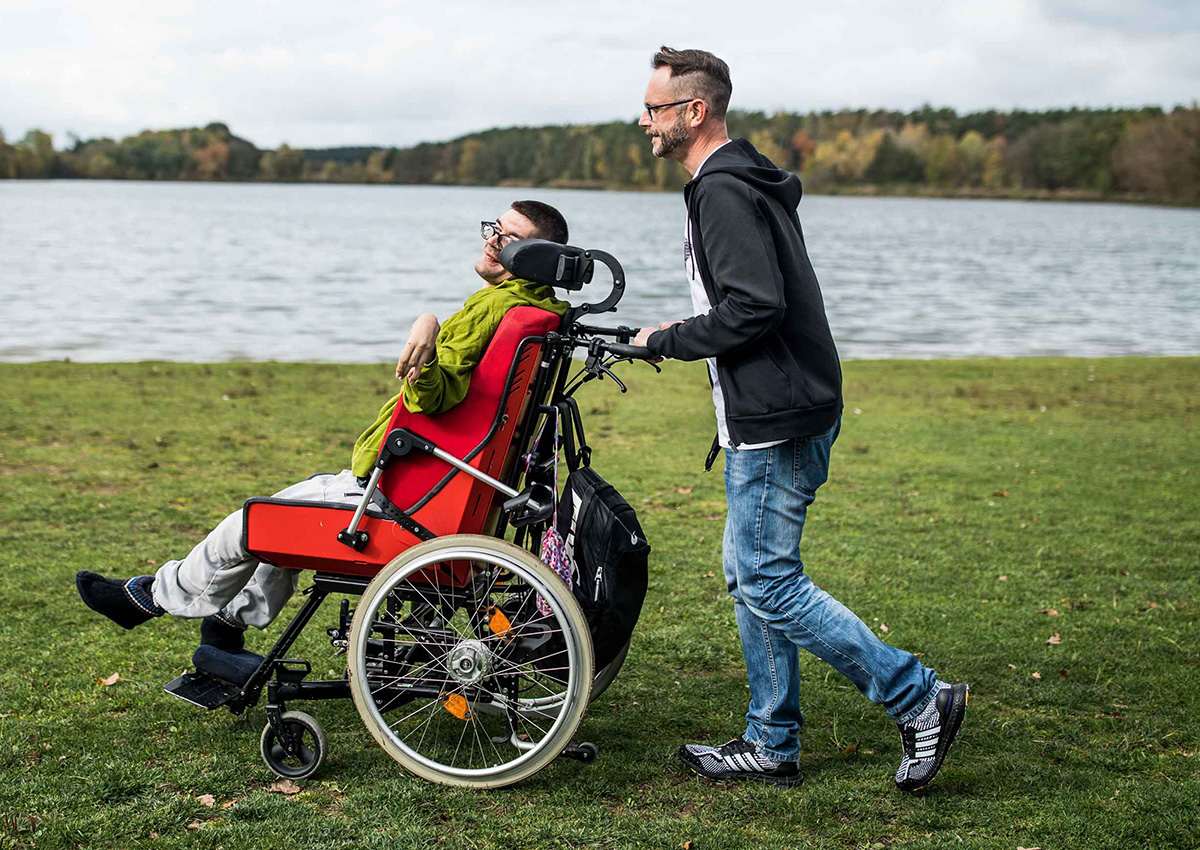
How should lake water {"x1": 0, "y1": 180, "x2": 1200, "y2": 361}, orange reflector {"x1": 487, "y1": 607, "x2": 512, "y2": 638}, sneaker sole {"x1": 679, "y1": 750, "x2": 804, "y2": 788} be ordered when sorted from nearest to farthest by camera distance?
orange reflector {"x1": 487, "y1": 607, "x2": 512, "y2": 638} < sneaker sole {"x1": 679, "y1": 750, "x2": 804, "y2": 788} < lake water {"x1": 0, "y1": 180, "x2": 1200, "y2": 361}

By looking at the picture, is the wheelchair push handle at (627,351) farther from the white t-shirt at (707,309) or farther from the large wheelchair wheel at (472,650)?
the large wheelchair wheel at (472,650)

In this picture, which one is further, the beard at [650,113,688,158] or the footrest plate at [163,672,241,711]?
the footrest plate at [163,672,241,711]

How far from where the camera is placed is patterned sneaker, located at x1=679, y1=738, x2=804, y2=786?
3.74m

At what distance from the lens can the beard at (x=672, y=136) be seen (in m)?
3.44

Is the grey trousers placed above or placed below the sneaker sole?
above

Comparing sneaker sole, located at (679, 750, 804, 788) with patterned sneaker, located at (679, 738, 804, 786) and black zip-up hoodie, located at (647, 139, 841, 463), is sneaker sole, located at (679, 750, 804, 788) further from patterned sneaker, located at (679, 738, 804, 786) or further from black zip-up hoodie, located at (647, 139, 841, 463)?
black zip-up hoodie, located at (647, 139, 841, 463)

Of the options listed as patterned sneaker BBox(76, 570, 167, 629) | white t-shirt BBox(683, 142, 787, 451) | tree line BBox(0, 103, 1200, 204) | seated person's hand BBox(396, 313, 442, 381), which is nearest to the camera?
seated person's hand BBox(396, 313, 442, 381)

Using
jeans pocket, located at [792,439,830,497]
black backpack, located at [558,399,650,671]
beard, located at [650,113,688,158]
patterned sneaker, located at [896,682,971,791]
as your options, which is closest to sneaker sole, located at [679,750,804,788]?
patterned sneaker, located at [896,682,971,791]

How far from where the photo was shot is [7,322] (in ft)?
68.4

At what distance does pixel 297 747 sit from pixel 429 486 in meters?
0.94

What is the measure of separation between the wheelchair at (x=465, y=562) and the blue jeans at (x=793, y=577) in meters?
0.52

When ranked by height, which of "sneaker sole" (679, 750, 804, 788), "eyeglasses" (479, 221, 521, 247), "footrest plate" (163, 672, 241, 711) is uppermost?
"eyeglasses" (479, 221, 521, 247)

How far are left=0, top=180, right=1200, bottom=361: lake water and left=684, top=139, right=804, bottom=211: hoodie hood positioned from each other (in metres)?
14.5

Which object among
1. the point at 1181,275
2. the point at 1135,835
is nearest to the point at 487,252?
the point at 1135,835
